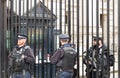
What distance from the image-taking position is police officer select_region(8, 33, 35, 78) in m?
4.79

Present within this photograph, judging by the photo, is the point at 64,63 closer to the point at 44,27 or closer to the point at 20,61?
the point at 20,61

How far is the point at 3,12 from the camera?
4.52 metres

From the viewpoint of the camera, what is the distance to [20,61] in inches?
189

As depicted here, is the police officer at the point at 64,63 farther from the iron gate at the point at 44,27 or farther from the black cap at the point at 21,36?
the black cap at the point at 21,36

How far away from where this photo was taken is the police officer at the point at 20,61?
15.7 ft

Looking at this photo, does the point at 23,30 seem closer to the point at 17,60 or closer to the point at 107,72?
the point at 17,60

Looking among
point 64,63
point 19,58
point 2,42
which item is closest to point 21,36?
point 19,58

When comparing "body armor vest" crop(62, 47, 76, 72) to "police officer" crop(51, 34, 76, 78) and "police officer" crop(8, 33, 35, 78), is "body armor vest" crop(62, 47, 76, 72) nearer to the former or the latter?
"police officer" crop(51, 34, 76, 78)

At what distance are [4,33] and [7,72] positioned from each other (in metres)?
0.51

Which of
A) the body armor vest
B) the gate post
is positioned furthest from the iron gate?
the body armor vest

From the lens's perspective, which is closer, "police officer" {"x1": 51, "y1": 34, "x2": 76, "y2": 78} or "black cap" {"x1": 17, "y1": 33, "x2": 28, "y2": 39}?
"black cap" {"x1": 17, "y1": 33, "x2": 28, "y2": 39}

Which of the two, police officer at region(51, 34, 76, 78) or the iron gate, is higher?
the iron gate

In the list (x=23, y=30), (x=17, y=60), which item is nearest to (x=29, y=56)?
(x=17, y=60)

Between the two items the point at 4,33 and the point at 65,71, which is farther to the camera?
the point at 65,71
